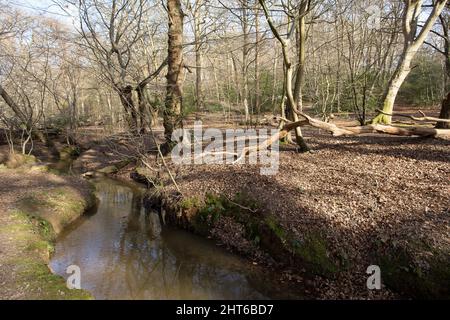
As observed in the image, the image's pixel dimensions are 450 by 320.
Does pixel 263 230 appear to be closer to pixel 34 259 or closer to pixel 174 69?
pixel 34 259

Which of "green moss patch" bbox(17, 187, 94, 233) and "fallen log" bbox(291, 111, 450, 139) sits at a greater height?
"fallen log" bbox(291, 111, 450, 139)


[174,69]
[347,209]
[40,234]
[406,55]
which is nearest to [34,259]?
[40,234]

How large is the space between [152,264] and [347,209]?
4098mm

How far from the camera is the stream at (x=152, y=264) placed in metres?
5.91

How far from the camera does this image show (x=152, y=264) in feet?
23.2

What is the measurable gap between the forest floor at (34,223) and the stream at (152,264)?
1.30 ft

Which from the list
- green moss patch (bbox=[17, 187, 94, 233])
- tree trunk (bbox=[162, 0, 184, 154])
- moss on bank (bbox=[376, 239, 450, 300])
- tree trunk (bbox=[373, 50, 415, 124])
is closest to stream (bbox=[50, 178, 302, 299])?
green moss patch (bbox=[17, 187, 94, 233])

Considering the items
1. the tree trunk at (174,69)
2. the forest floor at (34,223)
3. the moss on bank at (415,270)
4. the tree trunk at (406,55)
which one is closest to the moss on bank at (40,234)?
the forest floor at (34,223)

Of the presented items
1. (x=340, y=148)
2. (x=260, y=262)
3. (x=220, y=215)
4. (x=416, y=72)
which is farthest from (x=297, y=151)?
(x=416, y=72)

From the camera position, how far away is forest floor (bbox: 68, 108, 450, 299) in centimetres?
535

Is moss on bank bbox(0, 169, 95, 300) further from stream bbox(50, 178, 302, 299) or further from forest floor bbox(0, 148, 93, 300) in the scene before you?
stream bbox(50, 178, 302, 299)

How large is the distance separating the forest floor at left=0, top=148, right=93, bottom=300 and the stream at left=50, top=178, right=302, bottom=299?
0.40 meters

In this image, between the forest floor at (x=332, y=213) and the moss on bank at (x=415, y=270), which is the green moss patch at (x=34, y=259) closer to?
the forest floor at (x=332, y=213)
